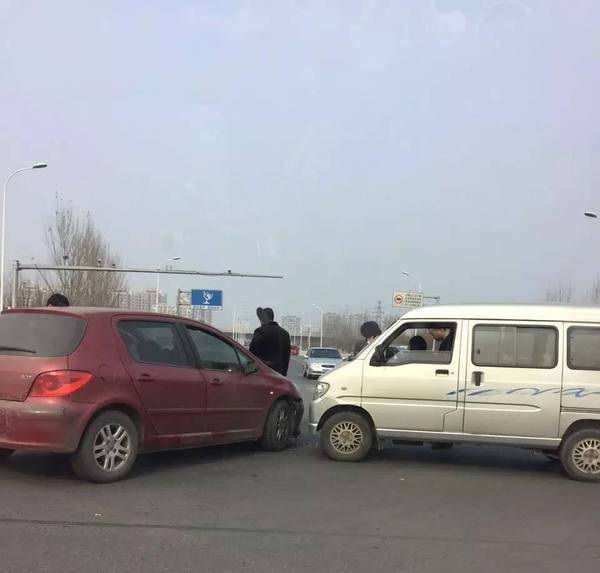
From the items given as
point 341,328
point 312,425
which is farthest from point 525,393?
point 341,328

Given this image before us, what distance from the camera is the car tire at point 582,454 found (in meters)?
7.30

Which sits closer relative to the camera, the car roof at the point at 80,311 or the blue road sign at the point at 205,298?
the car roof at the point at 80,311

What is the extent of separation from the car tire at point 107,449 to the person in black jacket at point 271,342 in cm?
378

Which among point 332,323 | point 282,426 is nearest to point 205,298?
point 282,426

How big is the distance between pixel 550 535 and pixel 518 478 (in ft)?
7.16

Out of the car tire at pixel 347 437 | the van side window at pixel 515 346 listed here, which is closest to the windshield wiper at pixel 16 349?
the car tire at pixel 347 437

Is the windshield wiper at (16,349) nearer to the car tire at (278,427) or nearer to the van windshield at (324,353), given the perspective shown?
the car tire at (278,427)

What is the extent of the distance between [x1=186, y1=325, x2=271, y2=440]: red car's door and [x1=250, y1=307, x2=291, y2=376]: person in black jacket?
1.74 m

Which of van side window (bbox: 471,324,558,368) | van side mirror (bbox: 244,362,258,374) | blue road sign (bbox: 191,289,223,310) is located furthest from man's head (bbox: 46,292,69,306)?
blue road sign (bbox: 191,289,223,310)

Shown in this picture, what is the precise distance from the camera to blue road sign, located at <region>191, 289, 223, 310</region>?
49.3 metres

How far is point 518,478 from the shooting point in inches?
289

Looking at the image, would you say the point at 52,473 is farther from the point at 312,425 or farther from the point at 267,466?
the point at 312,425

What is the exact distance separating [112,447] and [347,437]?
2873 millimetres

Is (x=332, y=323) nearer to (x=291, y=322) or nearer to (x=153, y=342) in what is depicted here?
(x=291, y=322)
